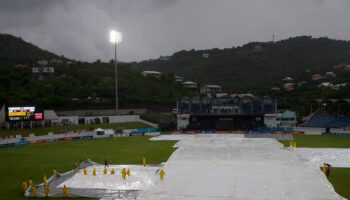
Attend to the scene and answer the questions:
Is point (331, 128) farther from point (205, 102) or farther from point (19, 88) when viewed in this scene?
point (19, 88)

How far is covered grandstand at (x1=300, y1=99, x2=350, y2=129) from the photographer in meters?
73.4

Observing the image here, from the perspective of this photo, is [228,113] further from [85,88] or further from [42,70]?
[42,70]

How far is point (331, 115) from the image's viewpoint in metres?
77.3

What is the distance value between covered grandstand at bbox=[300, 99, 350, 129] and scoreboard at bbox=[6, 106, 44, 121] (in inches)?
1955

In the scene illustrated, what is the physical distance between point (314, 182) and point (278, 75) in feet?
457

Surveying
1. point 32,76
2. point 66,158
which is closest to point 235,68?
point 32,76

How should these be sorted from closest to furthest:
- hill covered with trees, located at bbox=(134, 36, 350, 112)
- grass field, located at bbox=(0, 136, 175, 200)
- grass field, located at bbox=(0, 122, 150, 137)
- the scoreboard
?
grass field, located at bbox=(0, 136, 175, 200), the scoreboard, grass field, located at bbox=(0, 122, 150, 137), hill covered with trees, located at bbox=(134, 36, 350, 112)

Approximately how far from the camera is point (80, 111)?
8669 cm

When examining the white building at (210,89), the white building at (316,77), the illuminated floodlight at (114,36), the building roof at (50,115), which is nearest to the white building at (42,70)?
the building roof at (50,115)

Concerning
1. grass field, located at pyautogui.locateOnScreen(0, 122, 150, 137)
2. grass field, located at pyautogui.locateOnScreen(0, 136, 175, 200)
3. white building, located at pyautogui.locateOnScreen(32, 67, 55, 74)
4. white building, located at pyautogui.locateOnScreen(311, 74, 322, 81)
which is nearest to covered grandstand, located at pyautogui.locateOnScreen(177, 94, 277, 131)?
grass field, located at pyautogui.locateOnScreen(0, 122, 150, 137)

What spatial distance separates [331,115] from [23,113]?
56068 mm

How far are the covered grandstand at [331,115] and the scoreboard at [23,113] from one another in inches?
1955

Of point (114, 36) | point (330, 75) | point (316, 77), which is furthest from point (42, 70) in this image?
point (330, 75)

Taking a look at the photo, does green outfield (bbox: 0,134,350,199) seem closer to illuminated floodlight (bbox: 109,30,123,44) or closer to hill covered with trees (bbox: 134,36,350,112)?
illuminated floodlight (bbox: 109,30,123,44)
